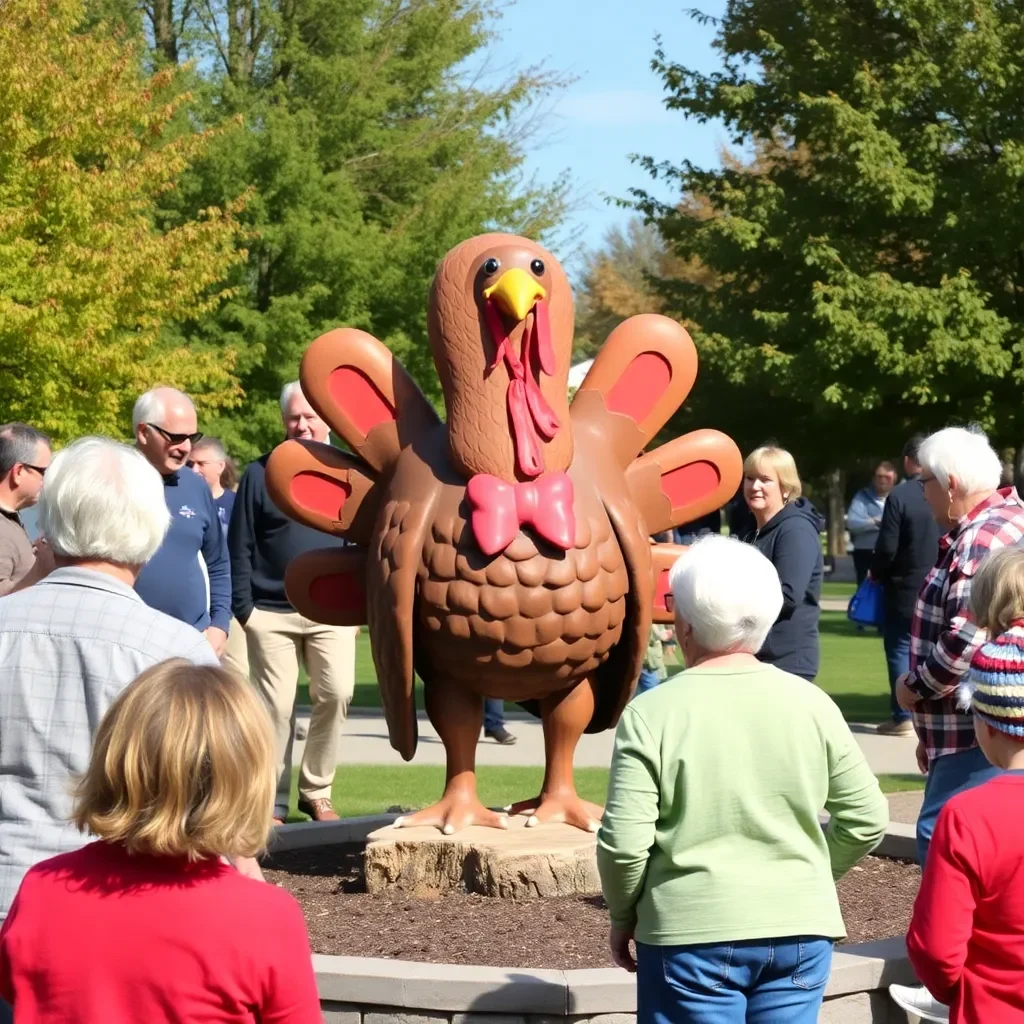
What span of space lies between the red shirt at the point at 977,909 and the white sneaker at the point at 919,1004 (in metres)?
1.46

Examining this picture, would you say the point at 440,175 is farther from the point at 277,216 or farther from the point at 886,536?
the point at 886,536

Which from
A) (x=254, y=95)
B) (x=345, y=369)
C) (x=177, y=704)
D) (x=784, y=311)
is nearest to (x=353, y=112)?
(x=254, y=95)

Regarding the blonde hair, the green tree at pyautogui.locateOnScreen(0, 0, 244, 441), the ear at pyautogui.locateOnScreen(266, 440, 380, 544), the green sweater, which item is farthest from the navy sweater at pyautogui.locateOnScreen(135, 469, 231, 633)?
the green tree at pyautogui.locateOnScreen(0, 0, 244, 441)

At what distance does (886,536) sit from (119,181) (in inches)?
356

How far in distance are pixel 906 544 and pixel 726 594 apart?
21.8 feet

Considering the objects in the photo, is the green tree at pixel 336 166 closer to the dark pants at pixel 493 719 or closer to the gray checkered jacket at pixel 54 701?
the dark pants at pixel 493 719

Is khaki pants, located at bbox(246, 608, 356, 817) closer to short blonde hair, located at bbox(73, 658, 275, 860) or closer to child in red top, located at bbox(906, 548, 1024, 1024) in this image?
child in red top, located at bbox(906, 548, 1024, 1024)

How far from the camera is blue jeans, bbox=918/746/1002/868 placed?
489cm

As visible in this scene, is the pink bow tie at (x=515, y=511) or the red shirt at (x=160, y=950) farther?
the pink bow tie at (x=515, y=511)

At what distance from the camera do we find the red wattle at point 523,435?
534 centimetres

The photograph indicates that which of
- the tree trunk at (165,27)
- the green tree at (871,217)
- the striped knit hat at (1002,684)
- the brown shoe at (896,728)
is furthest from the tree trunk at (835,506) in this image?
the striped knit hat at (1002,684)

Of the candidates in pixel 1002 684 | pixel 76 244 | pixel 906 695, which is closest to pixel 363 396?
pixel 906 695

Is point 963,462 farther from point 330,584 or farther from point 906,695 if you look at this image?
point 330,584

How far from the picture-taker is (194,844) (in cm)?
229
